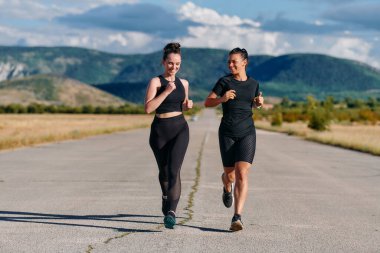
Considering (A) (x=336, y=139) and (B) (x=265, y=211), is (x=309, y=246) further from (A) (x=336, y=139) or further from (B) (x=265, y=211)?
(A) (x=336, y=139)

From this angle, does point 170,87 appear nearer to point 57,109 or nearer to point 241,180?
point 241,180

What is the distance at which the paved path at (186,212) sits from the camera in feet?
24.0

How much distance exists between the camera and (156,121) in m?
8.13

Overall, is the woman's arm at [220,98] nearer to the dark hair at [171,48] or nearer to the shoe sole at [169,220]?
the dark hair at [171,48]

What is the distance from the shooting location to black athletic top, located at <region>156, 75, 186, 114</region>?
314 inches

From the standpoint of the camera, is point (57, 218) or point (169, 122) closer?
point (169, 122)

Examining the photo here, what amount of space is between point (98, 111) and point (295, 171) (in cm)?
17056

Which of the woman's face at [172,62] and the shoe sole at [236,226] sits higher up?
the woman's face at [172,62]

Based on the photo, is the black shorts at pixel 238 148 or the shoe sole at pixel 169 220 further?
the black shorts at pixel 238 148

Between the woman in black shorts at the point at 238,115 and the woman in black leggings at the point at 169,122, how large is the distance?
369mm

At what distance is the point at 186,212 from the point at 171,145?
1970 mm

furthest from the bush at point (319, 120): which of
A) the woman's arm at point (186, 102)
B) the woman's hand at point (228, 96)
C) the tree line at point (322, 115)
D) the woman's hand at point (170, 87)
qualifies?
the woman's hand at point (170, 87)

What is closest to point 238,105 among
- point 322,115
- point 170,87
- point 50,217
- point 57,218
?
point 170,87

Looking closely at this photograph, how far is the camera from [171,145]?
8141 mm
